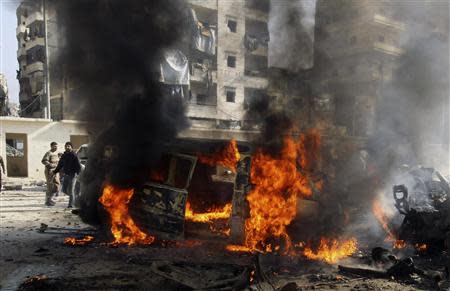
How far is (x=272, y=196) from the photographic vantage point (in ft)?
21.6

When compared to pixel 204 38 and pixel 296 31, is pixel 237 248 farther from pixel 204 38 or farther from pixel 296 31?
pixel 204 38

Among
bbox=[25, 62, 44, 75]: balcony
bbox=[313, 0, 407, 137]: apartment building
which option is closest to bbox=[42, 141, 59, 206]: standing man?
bbox=[313, 0, 407, 137]: apartment building

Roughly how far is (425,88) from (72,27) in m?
18.2

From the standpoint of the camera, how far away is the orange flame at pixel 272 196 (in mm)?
6438

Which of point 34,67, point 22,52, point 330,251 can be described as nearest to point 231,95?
point 34,67

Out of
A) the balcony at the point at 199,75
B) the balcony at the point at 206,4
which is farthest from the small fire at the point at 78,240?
the balcony at the point at 206,4

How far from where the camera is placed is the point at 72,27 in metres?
8.38

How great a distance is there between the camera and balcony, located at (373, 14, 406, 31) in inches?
752

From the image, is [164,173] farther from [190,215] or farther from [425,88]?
[425,88]

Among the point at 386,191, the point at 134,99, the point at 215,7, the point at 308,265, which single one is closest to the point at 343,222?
the point at 308,265

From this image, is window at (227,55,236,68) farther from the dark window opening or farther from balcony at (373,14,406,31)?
balcony at (373,14,406,31)

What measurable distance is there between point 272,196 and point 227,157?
1.06 metres

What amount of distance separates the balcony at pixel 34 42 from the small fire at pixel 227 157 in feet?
93.7

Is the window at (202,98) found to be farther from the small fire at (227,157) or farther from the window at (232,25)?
the small fire at (227,157)
